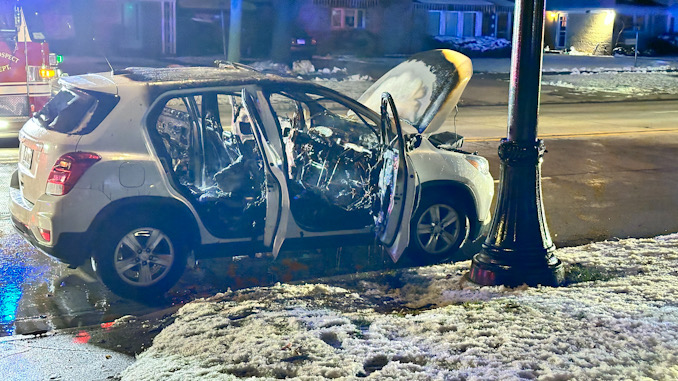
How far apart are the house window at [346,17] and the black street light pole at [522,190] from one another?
1413 inches

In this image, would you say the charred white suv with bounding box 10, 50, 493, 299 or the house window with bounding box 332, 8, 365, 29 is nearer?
the charred white suv with bounding box 10, 50, 493, 299

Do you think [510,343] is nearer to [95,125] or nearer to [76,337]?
[76,337]

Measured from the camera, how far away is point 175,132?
7.79 m

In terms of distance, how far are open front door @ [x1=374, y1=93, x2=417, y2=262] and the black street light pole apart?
0.65m

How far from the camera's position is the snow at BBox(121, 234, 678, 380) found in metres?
4.54

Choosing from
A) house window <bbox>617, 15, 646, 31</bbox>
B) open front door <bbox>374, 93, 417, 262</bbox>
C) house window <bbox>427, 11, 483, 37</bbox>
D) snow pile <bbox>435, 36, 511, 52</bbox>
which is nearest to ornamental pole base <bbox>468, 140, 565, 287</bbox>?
open front door <bbox>374, 93, 417, 262</bbox>

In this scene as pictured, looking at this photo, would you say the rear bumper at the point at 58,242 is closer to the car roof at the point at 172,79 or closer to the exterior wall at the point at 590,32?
the car roof at the point at 172,79

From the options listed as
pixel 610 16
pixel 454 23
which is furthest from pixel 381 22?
pixel 610 16

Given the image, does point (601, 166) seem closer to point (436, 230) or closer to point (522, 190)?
point (436, 230)

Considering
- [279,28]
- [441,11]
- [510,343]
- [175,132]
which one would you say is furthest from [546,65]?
[510,343]

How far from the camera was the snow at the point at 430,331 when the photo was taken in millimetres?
4539

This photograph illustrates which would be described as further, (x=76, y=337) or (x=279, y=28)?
(x=279, y=28)

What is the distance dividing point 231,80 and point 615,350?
3492 millimetres

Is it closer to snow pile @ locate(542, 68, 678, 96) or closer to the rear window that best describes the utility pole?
snow pile @ locate(542, 68, 678, 96)
